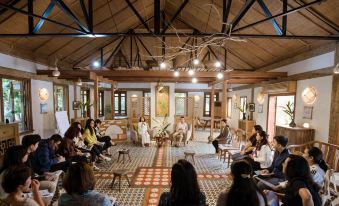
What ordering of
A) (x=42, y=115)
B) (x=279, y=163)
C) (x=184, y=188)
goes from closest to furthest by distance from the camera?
(x=184, y=188) → (x=279, y=163) → (x=42, y=115)

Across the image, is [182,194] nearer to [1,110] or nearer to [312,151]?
[312,151]

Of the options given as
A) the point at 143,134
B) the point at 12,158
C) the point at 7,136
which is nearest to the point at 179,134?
the point at 143,134

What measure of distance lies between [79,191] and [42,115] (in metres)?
6.08

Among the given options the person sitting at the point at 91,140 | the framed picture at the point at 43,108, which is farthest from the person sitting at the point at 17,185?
the framed picture at the point at 43,108

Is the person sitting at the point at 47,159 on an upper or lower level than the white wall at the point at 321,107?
lower

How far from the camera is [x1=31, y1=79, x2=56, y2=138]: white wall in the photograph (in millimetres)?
6211

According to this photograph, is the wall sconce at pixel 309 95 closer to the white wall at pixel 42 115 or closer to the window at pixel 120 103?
the white wall at pixel 42 115

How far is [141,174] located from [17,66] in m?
4.29

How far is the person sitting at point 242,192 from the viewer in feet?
5.09

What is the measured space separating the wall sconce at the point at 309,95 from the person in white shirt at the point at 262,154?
7.73 ft

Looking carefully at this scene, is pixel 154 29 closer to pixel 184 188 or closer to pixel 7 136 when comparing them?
pixel 184 188

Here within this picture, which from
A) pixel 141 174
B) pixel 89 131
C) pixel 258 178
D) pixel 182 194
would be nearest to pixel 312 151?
pixel 258 178

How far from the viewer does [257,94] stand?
28.1 ft

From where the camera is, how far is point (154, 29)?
4.27 metres
